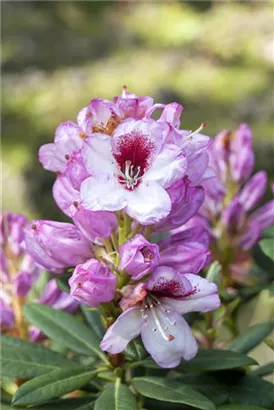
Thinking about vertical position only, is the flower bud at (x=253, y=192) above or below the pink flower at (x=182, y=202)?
below

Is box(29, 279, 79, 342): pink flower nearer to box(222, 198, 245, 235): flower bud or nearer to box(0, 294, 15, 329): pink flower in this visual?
box(0, 294, 15, 329): pink flower

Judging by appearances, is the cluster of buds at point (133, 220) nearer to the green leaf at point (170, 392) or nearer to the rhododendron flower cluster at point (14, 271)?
the green leaf at point (170, 392)

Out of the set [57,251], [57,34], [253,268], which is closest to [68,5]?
[57,34]

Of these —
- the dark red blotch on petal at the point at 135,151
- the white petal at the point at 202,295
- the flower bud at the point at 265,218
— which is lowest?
the flower bud at the point at 265,218

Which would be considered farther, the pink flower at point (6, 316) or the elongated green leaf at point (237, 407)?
the pink flower at point (6, 316)

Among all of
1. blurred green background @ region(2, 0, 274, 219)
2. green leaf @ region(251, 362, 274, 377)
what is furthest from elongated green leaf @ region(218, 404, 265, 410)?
blurred green background @ region(2, 0, 274, 219)

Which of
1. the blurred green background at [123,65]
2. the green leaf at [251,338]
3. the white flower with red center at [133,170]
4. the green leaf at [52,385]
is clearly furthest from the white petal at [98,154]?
the blurred green background at [123,65]
